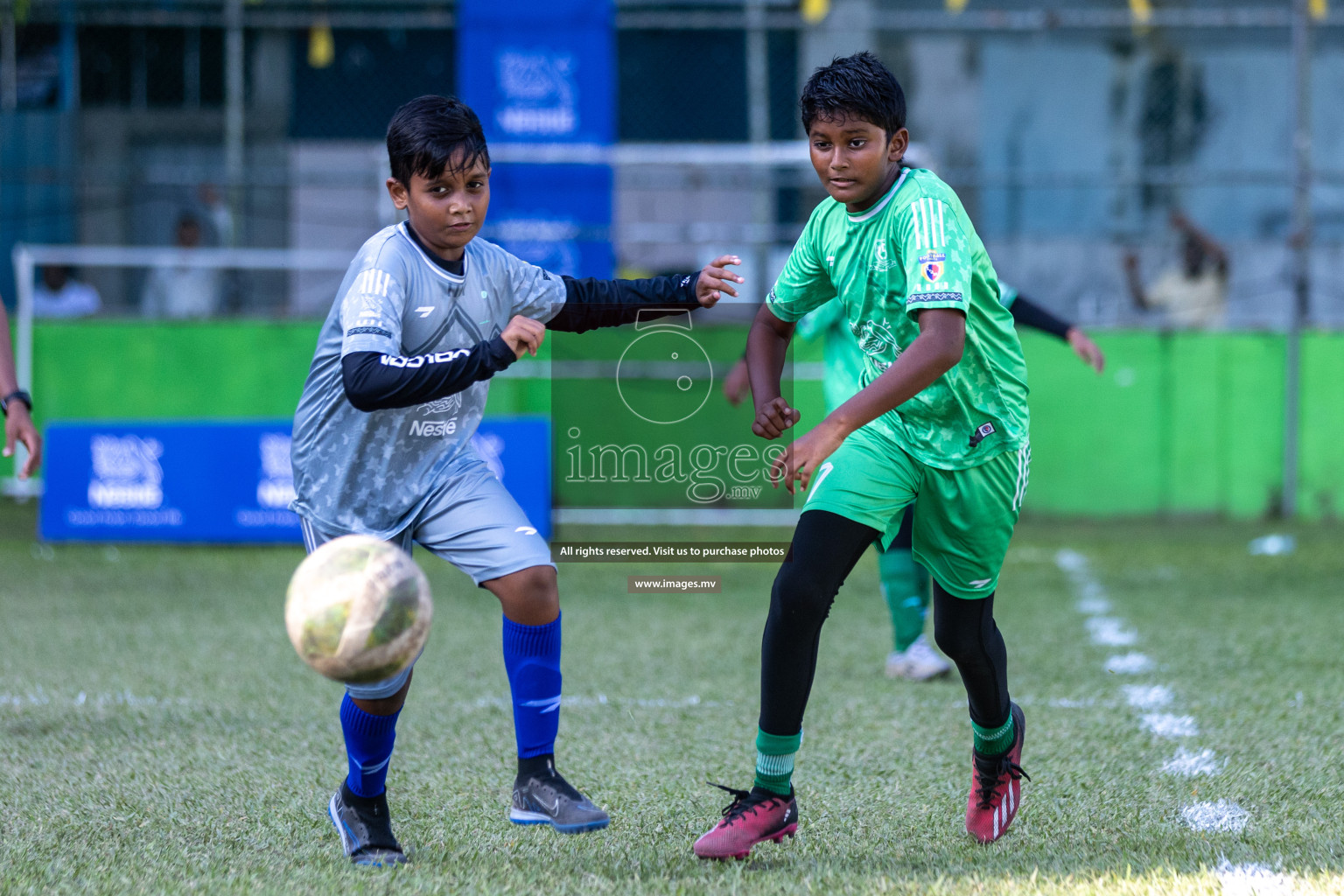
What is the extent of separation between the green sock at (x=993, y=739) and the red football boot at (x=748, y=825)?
523 millimetres

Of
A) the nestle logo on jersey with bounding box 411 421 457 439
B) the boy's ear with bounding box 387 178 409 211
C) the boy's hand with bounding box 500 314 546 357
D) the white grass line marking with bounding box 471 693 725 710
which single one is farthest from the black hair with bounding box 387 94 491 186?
the white grass line marking with bounding box 471 693 725 710

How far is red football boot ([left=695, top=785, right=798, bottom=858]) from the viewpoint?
3.28m

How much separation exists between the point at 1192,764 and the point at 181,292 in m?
9.59

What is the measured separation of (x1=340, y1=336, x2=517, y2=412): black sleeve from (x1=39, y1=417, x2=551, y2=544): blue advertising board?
6.18 m

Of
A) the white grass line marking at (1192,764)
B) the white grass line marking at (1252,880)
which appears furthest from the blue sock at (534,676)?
the white grass line marking at (1192,764)

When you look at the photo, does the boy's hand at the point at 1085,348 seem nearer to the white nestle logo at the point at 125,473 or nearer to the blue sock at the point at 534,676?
the blue sock at the point at 534,676

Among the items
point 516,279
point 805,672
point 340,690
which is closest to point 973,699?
point 805,672

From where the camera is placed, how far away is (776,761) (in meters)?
3.33

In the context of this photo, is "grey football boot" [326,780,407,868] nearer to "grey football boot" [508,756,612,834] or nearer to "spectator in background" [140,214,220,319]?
"grey football boot" [508,756,612,834]

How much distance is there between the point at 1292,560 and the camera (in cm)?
906

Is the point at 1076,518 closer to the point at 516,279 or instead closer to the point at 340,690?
the point at 340,690

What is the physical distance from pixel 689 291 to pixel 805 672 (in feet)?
3.28

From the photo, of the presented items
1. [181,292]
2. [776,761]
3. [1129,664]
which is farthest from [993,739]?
[181,292]

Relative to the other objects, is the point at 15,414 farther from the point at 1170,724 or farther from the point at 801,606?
the point at 1170,724
